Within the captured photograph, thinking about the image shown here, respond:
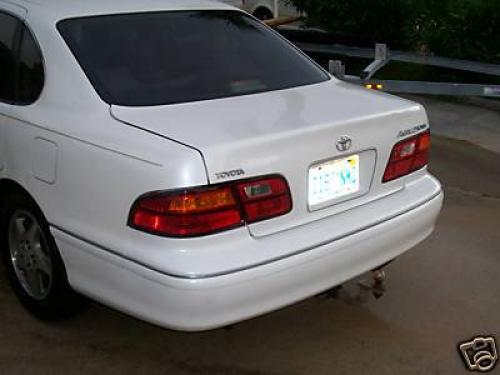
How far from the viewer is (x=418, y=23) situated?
29.2 ft

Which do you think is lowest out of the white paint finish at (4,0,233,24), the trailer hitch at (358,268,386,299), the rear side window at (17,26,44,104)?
the trailer hitch at (358,268,386,299)

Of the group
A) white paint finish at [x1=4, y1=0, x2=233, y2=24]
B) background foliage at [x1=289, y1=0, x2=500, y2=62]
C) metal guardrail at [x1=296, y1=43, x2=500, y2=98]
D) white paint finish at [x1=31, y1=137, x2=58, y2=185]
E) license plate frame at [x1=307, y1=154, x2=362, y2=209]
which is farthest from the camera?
background foliage at [x1=289, y1=0, x2=500, y2=62]

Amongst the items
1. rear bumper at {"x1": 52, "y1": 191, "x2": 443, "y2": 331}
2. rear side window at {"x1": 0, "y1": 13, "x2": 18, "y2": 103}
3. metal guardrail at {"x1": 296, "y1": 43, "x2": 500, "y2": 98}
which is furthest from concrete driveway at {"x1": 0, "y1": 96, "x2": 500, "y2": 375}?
metal guardrail at {"x1": 296, "y1": 43, "x2": 500, "y2": 98}

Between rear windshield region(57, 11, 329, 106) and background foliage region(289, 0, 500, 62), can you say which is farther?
background foliage region(289, 0, 500, 62)

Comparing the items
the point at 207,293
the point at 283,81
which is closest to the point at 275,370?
the point at 207,293

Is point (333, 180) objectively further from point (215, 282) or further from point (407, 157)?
point (215, 282)

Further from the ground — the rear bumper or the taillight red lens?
the taillight red lens

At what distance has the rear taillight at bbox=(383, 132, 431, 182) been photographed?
10.8 ft

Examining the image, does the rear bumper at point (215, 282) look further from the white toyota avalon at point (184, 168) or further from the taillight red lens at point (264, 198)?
the taillight red lens at point (264, 198)

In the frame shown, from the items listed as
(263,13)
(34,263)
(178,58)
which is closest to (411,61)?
(178,58)

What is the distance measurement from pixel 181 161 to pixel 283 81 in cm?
112

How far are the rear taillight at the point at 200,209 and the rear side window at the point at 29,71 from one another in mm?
961

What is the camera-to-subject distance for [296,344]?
11.1 feet

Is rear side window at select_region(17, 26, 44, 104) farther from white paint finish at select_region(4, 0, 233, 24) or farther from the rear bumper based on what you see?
the rear bumper
